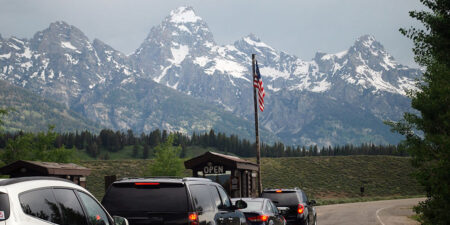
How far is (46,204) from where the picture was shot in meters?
6.51

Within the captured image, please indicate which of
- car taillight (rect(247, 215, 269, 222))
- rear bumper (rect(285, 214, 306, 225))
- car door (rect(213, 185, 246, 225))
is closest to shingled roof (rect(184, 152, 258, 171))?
rear bumper (rect(285, 214, 306, 225))

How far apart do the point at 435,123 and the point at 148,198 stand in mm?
14060

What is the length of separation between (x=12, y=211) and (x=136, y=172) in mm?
106267

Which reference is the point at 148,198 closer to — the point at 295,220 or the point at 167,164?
the point at 295,220

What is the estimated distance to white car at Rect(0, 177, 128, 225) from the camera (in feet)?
18.9

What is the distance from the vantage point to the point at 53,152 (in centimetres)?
6206

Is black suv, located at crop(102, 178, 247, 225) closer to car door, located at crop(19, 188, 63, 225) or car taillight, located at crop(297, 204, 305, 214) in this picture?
car door, located at crop(19, 188, 63, 225)

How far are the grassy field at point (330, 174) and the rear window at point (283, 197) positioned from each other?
72.2m

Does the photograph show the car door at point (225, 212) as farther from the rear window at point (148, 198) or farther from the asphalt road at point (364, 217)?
the asphalt road at point (364, 217)

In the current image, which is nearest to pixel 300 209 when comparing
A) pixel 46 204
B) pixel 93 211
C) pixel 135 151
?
pixel 93 211

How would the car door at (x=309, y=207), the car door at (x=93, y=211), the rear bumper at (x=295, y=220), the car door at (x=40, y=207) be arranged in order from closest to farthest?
the car door at (x=40, y=207)
the car door at (x=93, y=211)
the rear bumper at (x=295, y=220)
the car door at (x=309, y=207)

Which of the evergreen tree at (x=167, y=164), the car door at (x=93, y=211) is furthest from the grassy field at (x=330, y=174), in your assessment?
the car door at (x=93, y=211)

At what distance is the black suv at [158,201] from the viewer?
31.8 ft

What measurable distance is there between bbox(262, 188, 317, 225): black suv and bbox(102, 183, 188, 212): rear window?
11.0 meters
